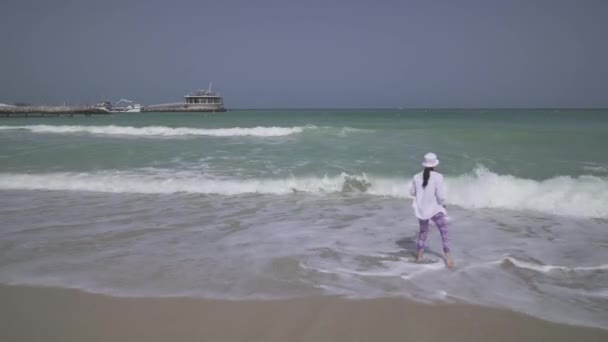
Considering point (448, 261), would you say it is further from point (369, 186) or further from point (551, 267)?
point (369, 186)

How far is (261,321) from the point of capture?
3.45 metres

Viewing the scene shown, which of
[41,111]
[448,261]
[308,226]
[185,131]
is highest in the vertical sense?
[41,111]

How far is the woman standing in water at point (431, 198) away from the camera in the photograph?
4.80 metres

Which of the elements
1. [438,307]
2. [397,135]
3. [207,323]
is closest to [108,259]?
[207,323]

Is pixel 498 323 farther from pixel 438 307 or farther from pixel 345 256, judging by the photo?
pixel 345 256

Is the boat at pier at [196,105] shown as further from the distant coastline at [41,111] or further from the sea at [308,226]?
the sea at [308,226]

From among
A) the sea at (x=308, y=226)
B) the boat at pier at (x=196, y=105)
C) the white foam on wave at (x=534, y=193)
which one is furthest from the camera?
the boat at pier at (x=196, y=105)

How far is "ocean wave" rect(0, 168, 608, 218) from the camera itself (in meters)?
8.55

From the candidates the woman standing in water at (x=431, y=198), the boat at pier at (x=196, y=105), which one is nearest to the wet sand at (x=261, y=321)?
the woman standing in water at (x=431, y=198)

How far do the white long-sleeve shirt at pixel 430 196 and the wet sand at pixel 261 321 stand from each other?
4.55 feet

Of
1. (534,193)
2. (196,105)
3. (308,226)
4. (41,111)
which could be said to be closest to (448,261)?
(308,226)

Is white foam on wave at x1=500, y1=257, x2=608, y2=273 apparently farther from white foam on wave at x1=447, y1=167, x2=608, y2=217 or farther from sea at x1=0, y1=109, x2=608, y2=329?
white foam on wave at x1=447, y1=167, x2=608, y2=217

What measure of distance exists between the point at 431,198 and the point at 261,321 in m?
2.68

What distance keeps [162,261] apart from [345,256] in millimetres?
2450
